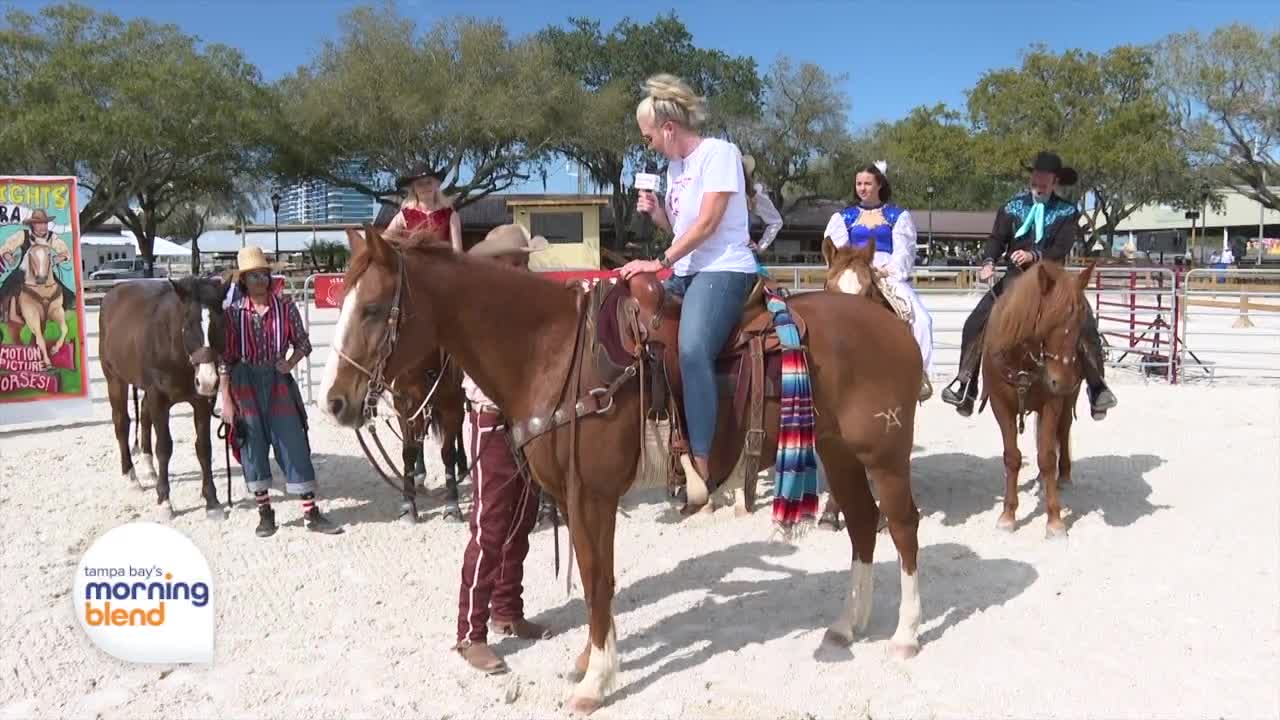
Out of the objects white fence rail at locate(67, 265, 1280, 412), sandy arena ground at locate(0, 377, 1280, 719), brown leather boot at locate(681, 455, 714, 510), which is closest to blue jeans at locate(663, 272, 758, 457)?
brown leather boot at locate(681, 455, 714, 510)

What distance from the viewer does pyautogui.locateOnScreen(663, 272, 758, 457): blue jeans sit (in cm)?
350

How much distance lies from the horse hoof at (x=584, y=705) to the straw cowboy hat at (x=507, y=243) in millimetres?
1967

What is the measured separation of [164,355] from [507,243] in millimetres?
3629

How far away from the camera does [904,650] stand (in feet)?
13.4

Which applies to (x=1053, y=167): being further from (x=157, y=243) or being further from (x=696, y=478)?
(x=157, y=243)

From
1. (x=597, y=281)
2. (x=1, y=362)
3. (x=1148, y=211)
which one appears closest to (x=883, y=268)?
(x=597, y=281)

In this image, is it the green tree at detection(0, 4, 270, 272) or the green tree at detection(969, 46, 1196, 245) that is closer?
the green tree at detection(0, 4, 270, 272)

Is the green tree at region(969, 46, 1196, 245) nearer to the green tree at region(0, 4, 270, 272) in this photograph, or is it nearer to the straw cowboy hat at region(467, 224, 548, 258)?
the green tree at region(0, 4, 270, 272)

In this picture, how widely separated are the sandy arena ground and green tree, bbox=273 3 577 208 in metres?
30.9

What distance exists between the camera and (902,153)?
151 feet

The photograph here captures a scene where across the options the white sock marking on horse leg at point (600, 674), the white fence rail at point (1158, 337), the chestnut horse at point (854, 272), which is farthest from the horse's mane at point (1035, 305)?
the white fence rail at point (1158, 337)

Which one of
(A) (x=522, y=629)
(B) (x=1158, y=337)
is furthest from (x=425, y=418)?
(B) (x=1158, y=337)

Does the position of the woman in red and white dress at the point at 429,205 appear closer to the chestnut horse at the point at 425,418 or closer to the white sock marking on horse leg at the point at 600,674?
the chestnut horse at the point at 425,418

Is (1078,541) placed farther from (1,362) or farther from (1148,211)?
(1148,211)
